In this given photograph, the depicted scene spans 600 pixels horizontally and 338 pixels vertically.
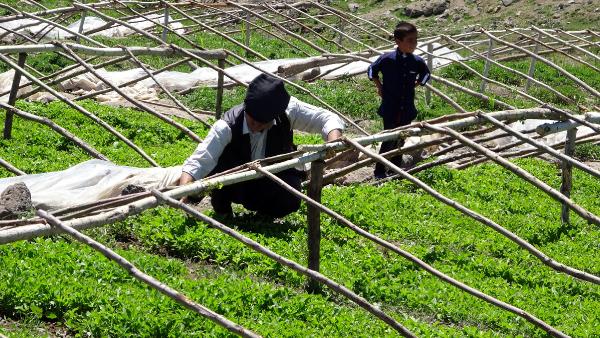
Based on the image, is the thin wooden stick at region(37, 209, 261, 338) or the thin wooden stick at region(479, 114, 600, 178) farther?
the thin wooden stick at region(479, 114, 600, 178)

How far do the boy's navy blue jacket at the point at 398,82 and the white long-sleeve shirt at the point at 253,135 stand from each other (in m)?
2.49

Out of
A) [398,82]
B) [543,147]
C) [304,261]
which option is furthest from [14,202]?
[398,82]

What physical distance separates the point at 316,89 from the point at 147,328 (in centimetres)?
810

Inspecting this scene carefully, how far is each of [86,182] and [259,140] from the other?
1.39 meters

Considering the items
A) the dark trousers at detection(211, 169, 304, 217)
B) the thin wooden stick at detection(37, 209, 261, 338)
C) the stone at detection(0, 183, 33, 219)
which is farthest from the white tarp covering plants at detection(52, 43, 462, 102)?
the thin wooden stick at detection(37, 209, 261, 338)

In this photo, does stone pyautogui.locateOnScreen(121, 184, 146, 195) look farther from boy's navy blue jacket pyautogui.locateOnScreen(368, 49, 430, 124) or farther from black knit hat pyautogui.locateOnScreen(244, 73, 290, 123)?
boy's navy blue jacket pyautogui.locateOnScreen(368, 49, 430, 124)

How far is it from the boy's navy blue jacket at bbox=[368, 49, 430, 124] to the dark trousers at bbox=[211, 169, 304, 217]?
2.42 metres

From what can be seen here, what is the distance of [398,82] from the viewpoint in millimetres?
9758

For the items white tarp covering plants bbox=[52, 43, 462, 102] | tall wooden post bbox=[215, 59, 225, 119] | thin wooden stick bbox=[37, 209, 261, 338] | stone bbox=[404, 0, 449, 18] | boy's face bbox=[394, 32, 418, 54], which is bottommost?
stone bbox=[404, 0, 449, 18]

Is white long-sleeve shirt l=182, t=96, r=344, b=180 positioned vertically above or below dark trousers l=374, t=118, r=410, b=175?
above

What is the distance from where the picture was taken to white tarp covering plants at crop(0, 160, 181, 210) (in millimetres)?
7516

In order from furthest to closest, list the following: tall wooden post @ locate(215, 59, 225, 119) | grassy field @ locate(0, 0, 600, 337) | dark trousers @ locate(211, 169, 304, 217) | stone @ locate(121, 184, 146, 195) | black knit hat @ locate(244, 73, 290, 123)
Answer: tall wooden post @ locate(215, 59, 225, 119) → dark trousers @ locate(211, 169, 304, 217) → stone @ locate(121, 184, 146, 195) → black knit hat @ locate(244, 73, 290, 123) → grassy field @ locate(0, 0, 600, 337)

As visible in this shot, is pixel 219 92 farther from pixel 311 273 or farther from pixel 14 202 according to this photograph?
pixel 311 273

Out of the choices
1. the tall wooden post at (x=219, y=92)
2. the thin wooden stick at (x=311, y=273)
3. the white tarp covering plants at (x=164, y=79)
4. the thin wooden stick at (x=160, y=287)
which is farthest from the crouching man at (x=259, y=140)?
the white tarp covering plants at (x=164, y=79)
